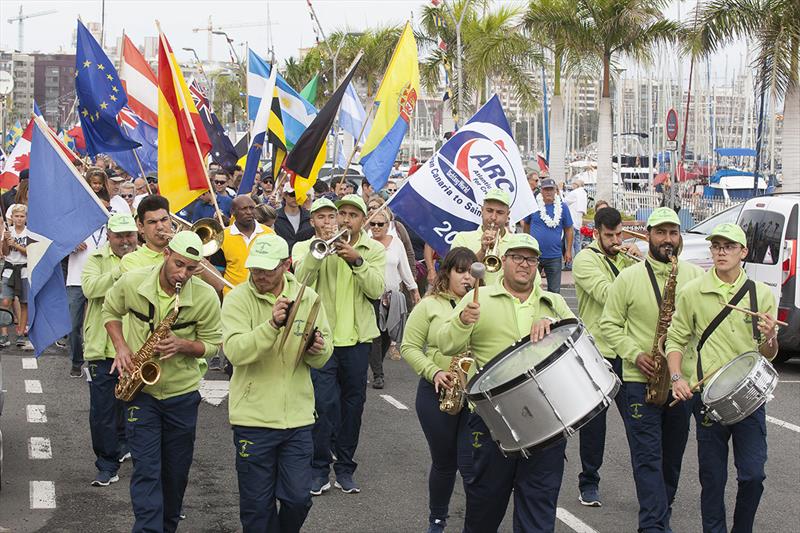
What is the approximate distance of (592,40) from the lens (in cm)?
3102

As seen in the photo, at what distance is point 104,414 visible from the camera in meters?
8.76

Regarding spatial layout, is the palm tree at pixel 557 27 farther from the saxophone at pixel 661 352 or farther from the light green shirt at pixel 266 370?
the light green shirt at pixel 266 370

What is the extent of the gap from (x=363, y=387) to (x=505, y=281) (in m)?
2.52

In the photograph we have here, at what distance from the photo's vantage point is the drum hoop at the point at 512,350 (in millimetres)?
5922

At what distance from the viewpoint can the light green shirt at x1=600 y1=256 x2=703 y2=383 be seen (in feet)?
25.1

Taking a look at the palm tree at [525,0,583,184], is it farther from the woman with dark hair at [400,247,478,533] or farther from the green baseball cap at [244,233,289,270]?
the green baseball cap at [244,233,289,270]

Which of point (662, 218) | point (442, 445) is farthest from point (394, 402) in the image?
point (662, 218)

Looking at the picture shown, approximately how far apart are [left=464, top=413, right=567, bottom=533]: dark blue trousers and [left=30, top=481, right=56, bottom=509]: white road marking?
10.7ft

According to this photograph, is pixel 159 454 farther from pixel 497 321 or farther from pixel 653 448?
pixel 653 448

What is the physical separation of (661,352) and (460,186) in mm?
3415

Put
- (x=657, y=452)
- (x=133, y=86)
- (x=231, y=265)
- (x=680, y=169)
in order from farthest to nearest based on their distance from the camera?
1. (x=680, y=169)
2. (x=133, y=86)
3. (x=231, y=265)
4. (x=657, y=452)

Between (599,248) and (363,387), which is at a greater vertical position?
(599,248)

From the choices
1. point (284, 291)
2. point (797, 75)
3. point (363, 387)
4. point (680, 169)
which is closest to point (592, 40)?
point (797, 75)

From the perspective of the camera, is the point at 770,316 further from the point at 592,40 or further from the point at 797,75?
the point at 592,40
